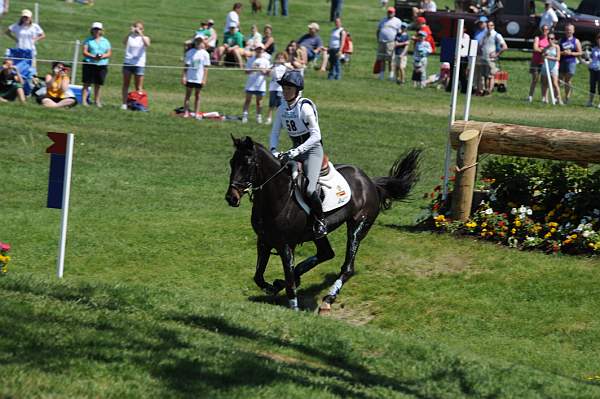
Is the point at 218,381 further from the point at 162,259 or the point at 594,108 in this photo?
the point at 594,108

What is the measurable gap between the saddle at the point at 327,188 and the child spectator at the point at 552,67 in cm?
1991

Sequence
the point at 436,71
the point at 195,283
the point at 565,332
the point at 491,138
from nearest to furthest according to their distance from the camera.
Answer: the point at 565,332, the point at 195,283, the point at 491,138, the point at 436,71

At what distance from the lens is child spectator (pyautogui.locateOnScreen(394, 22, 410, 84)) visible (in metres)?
34.3

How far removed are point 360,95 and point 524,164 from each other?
17.2 m

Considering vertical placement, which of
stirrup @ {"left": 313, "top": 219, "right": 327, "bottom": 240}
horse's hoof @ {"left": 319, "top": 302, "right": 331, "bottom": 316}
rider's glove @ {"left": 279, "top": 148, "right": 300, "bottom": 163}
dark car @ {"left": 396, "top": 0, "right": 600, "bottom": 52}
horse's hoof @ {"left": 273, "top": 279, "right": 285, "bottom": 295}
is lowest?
horse's hoof @ {"left": 319, "top": 302, "right": 331, "bottom": 316}

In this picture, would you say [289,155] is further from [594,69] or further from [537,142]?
[594,69]

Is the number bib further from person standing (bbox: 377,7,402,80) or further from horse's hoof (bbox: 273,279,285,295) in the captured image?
person standing (bbox: 377,7,402,80)

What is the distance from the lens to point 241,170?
39.0 ft

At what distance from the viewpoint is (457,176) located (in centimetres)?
1532

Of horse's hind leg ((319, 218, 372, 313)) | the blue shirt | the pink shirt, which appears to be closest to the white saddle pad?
horse's hind leg ((319, 218, 372, 313))

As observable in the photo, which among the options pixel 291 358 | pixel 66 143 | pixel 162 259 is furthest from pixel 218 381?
pixel 162 259

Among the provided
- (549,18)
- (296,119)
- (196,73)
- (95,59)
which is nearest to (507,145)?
(296,119)

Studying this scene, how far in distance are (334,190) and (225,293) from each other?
1993 millimetres

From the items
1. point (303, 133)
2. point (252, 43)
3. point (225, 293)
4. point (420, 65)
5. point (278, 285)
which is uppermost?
point (252, 43)
